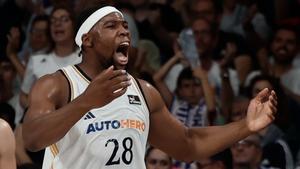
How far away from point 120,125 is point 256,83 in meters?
3.42

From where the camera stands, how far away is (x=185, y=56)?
344 inches

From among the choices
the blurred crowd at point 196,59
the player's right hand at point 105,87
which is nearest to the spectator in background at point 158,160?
the blurred crowd at point 196,59

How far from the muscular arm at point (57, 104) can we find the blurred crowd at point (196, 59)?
2254 mm

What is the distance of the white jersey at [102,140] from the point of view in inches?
197

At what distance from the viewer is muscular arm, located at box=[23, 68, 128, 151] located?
448 cm

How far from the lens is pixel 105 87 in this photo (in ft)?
14.7

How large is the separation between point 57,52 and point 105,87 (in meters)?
4.12

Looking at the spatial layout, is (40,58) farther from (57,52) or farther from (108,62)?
(108,62)

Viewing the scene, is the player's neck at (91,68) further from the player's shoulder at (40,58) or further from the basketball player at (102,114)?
the player's shoulder at (40,58)

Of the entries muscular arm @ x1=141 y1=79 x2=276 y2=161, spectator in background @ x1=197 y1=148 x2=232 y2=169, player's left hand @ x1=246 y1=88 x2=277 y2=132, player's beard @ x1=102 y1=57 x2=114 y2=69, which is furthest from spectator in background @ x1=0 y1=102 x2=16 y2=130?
player's left hand @ x1=246 y1=88 x2=277 y2=132

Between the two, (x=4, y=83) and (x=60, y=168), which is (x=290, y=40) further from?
(x=60, y=168)

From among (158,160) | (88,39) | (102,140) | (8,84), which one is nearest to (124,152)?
(102,140)

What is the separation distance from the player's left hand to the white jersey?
1.92ft

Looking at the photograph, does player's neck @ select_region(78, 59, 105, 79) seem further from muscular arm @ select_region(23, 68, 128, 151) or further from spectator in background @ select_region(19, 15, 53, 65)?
spectator in background @ select_region(19, 15, 53, 65)
